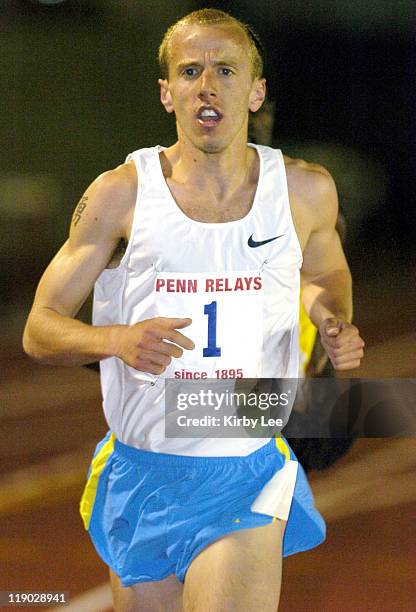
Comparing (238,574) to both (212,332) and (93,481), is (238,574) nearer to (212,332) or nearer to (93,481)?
(93,481)

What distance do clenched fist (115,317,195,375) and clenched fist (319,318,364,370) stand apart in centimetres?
37

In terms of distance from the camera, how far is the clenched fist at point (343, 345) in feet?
8.67

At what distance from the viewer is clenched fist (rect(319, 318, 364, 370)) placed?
8.67 ft

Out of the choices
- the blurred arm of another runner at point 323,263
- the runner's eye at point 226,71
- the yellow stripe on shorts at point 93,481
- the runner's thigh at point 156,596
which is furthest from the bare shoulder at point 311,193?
the runner's thigh at point 156,596

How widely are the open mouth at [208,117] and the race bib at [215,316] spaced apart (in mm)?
377

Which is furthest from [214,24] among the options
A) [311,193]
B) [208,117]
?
[311,193]

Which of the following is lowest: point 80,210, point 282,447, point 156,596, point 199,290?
point 156,596

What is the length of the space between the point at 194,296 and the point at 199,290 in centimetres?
2

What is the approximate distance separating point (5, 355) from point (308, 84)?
2699 mm

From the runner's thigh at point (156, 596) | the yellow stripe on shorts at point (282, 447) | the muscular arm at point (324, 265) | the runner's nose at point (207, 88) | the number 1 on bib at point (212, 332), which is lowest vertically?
the runner's thigh at point (156, 596)

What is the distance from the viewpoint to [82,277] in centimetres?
272

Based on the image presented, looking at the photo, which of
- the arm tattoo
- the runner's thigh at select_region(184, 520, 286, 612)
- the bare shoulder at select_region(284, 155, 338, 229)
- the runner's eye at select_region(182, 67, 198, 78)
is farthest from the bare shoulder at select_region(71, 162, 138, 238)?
the runner's thigh at select_region(184, 520, 286, 612)

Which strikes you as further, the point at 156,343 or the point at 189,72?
the point at 189,72

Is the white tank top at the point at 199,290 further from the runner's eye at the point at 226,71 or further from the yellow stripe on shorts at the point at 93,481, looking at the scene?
the runner's eye at the point at 226,71
